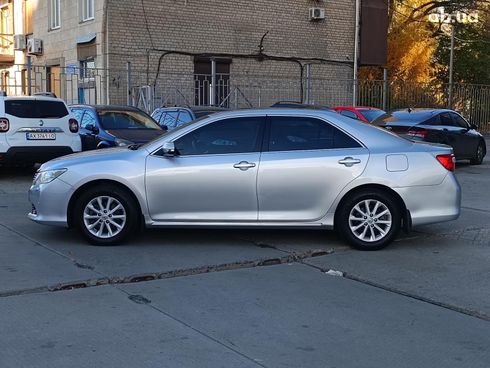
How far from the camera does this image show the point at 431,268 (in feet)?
21.2

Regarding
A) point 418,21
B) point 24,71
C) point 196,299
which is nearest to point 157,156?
point 196,299

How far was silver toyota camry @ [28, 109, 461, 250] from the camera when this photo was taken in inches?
276

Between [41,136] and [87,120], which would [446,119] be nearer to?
[87,120]

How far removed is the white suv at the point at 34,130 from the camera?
11.8 metres

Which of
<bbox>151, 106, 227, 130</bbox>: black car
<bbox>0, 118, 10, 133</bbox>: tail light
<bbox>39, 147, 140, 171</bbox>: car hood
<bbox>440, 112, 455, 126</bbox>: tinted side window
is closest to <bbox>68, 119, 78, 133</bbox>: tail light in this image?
<bbox>0, 118, 10, 133</bbox>: tail light

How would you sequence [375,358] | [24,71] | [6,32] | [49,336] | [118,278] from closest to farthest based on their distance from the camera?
1. [375,358]
2. [49,336]
3. [118,278]
4. [24,71]
5. [6,32]

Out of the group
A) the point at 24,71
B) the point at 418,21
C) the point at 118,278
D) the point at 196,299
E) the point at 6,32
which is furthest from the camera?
the point at 418,21

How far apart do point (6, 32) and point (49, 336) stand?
92.2 feet

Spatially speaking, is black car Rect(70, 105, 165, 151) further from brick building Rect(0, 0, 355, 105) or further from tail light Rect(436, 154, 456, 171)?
tail light Rect(436, 154, 456, 171)

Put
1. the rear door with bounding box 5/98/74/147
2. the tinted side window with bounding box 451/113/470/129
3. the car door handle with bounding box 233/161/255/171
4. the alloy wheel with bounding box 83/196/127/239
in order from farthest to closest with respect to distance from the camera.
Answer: the tinted side window with bounding box 451/113/470/129, the rear door with bounding box 5/98/74/147, the alloy wheel with bounding box 83/196/127/239, the car door handle with bounding box 233/161/255/171

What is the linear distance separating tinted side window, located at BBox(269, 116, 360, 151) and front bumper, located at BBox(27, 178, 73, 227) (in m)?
2.36

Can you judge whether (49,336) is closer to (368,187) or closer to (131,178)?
(131,178)

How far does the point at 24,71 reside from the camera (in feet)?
86.2

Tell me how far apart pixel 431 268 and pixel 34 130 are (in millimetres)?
8338
